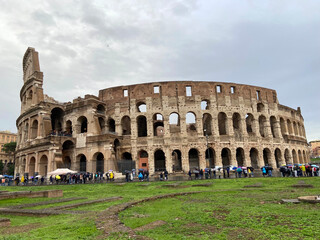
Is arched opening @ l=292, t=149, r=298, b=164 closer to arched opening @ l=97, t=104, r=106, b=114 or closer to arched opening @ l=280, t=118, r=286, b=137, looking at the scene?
arched opening @ l=280, t=118, r=286, b=137

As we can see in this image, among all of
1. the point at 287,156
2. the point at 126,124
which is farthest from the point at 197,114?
the point at 287,156

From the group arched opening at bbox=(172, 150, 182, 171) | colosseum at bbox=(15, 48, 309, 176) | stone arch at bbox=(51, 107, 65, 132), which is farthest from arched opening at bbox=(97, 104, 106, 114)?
arched opening at bbox=(172, 150, 182, 171)

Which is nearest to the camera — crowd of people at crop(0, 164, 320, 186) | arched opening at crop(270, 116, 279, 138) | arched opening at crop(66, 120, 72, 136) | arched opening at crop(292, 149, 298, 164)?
crowd of people at crop(0, 164, 320, 186)

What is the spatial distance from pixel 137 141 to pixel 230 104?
1376 cm

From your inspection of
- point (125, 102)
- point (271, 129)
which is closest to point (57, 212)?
point (125, 102)

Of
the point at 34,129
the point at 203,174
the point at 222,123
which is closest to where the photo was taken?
the point at 203,174

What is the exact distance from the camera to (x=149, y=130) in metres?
31.2

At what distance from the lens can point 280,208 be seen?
6469 millimetres

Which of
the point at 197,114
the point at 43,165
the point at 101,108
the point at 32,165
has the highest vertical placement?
the point at 101,108

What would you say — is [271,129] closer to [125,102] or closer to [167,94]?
[167,94]

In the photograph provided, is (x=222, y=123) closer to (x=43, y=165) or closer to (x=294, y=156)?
(x=294, y=156)

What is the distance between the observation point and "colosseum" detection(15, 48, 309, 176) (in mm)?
30031

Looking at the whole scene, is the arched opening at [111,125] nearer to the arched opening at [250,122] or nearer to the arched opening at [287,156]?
the arched opening at [250,122]

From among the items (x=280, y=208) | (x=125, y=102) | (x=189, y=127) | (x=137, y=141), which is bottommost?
(x=280, y=208)
